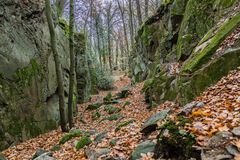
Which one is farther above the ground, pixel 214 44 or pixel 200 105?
pixel 214 44

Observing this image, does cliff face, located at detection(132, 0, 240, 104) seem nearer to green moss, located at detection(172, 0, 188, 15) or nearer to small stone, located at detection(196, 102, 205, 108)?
green moss, located at detection(172, 0, 188, 15)

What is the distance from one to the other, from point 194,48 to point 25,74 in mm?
6462

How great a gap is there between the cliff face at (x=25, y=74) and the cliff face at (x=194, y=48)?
446 centimetres

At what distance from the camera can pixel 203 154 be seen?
395cm

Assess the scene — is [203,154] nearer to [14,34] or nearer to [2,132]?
[2,132]

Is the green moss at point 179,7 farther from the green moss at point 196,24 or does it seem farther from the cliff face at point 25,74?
the cliff face at point 25,74

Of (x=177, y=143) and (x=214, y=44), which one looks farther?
(x=214, y=44)

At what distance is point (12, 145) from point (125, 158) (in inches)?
237

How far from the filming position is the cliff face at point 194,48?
7131 millimetres

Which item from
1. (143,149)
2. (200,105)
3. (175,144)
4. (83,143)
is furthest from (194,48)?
(175,144)

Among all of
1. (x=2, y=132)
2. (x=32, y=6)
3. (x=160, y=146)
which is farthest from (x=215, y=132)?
(x=32, y=6)

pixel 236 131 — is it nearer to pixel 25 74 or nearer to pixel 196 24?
pixel 196 24

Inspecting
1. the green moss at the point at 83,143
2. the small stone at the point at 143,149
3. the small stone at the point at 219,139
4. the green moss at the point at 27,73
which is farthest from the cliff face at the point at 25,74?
the small stone at the point at 219,139

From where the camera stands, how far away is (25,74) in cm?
1153
